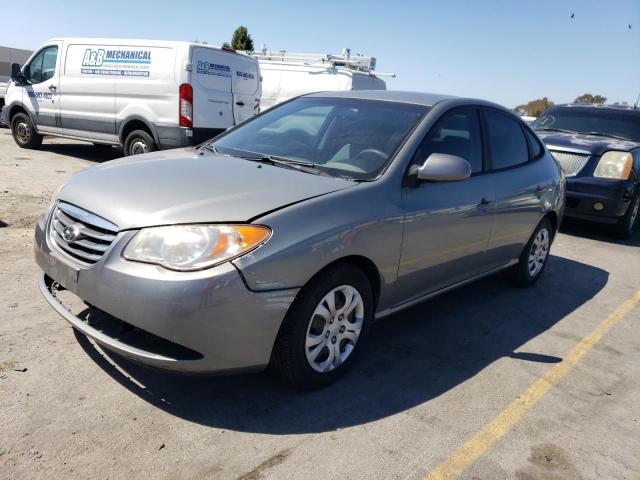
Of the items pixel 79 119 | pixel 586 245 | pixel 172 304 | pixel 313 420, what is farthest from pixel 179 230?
pixel 79 119

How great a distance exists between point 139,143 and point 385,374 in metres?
7.06

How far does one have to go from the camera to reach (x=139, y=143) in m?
9.14

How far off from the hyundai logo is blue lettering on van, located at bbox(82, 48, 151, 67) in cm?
682

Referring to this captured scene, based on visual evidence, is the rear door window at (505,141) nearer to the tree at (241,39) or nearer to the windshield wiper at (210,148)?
the windshield wiper at (210,148)

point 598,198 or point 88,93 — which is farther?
point 88,93

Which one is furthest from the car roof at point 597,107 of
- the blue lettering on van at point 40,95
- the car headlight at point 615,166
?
the blue lettering on van at point 40,95

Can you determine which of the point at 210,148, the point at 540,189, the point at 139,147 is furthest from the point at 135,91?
the point at 540,189

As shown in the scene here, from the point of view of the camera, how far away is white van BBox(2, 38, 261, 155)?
8.80 metres

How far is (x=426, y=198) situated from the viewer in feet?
11.5

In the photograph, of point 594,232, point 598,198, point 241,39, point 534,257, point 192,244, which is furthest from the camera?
point 241,39

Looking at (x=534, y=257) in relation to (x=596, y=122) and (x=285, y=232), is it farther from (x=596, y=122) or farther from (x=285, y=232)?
(x=596, y=122)

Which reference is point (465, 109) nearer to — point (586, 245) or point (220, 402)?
point (220, 402)

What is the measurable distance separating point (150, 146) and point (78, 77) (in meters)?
2.10

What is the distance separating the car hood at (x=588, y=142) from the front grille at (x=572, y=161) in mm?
103
